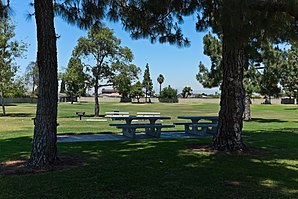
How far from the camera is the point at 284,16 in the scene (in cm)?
662

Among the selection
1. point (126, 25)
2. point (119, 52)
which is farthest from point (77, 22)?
point (119, 52)

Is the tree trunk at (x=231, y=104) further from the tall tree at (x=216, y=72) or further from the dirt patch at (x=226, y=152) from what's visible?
the tall tree at (x=216, y=72)

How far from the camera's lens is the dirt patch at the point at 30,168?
5.80m

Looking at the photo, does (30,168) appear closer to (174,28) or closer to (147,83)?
(174,28)

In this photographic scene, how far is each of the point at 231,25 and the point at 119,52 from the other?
796 inches

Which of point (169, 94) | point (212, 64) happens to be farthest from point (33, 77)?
→ point (212, 64)

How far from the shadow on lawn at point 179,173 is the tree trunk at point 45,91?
68 cm

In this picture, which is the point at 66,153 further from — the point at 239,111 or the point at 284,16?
the point at 284,16

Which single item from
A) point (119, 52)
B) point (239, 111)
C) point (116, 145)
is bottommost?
point (116, 145)

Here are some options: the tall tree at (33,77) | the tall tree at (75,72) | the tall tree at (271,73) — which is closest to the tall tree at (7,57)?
the tall tree at (75,72)

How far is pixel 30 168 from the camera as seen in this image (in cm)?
600

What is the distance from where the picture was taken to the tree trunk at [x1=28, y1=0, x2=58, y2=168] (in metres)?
6.16

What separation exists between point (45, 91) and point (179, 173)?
276 cm

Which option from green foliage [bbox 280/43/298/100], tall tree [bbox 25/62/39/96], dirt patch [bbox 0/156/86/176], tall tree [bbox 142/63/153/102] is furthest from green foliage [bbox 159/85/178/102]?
dirt patch [bbox 0/156/86/176]
